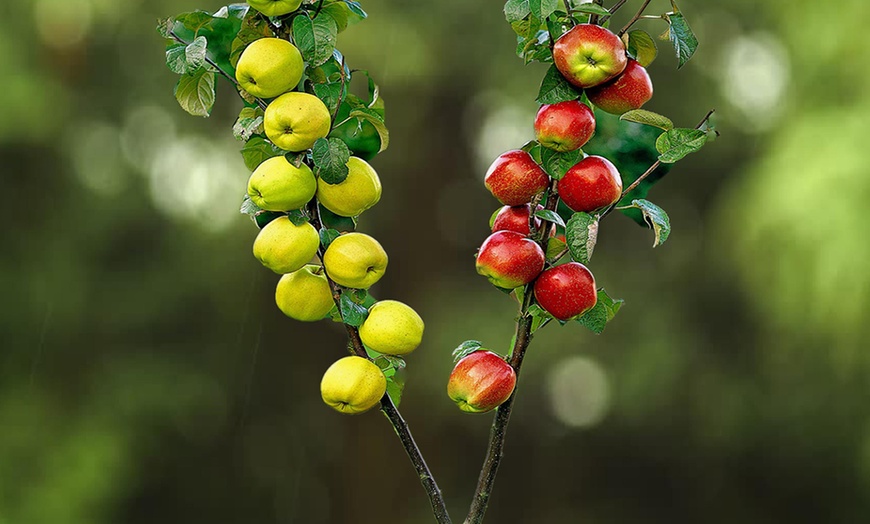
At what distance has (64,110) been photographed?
2.99 meters

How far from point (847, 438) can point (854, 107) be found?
1.00 meters

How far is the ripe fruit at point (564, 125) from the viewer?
0.47 m

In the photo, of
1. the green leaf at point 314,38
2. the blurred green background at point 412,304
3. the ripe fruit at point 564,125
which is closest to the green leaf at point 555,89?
the ripe fruit at point 564,125

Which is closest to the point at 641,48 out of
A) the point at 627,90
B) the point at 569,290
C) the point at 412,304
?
the point at 627,90

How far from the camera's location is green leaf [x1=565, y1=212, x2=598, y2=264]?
0.48 metres

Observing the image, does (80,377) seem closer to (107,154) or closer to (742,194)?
(107,154)

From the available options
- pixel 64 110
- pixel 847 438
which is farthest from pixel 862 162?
pixel 64 110

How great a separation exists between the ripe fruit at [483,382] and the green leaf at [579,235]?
0.07 m

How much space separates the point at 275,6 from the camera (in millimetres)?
470

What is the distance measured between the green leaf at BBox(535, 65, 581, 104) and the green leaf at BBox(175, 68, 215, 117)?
0.19m

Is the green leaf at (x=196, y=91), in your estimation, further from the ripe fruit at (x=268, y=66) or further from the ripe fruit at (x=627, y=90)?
the ripe fruit at (x=627, y=90)

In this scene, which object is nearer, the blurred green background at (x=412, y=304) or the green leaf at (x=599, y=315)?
the green leaf at (x=599, y=315)

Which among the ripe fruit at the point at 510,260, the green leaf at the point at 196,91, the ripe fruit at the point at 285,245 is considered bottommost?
the ripe fruit at the point at 285,245

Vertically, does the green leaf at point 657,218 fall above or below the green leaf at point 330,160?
above
